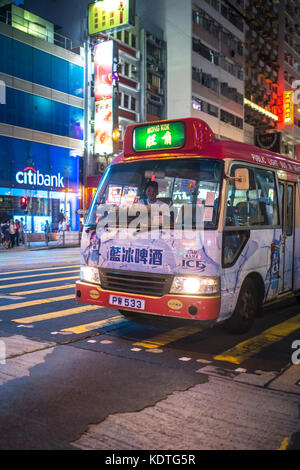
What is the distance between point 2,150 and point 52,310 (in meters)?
25.6

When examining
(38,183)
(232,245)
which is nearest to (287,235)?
(232,245)

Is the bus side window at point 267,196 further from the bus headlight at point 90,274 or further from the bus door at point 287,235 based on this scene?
the bus headlight at point 90,274

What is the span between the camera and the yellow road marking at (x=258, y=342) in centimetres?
555

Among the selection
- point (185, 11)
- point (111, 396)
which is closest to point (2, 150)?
point (185, 11)

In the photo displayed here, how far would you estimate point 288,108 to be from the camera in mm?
49656

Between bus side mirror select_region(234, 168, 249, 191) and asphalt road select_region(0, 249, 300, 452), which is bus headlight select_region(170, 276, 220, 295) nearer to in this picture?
asphalt road select_region(0, 249, 300, 452)

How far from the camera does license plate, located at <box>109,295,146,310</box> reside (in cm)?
583

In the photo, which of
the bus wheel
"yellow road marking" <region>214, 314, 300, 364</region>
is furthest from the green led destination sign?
"yellow road marking" <region>214, 314, 300, 364</region>

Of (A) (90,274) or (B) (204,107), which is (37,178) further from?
(A) (90,274)

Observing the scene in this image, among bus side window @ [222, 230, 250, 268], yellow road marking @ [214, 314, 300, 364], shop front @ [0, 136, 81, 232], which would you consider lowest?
yellow road marking @ [214, 314, 300, 364]

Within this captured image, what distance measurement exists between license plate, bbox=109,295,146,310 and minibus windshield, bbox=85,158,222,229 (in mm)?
1128

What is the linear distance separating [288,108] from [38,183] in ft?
98.1
